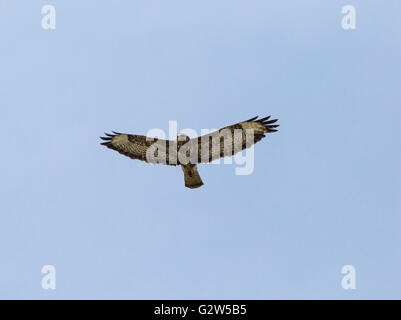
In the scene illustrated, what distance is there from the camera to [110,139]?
50.2 ft

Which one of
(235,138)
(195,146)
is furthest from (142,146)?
(235,138)

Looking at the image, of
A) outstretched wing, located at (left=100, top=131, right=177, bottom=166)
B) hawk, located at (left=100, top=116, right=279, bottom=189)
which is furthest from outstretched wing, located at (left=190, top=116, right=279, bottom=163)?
outstretched wing, located at (left=100, top=131, right=177, bottom=166)

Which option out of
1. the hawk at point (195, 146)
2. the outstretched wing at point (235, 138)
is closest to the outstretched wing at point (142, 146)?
the hawk at point (195, 146)

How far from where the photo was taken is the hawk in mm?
14266

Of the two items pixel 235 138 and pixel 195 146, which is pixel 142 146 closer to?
pixel 195 146

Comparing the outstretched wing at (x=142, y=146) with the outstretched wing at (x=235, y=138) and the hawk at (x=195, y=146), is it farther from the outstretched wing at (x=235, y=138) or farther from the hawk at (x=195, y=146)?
the outstretched wing at (x=235, y=138)

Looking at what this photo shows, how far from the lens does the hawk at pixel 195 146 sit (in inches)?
562

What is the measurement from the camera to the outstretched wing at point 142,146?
14578 millimetres

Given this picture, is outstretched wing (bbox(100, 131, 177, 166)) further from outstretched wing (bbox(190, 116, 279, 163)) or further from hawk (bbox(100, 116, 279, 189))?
outstretched wing (bbox(190, 116, 279, 163))

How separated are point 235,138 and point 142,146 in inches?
87.6
